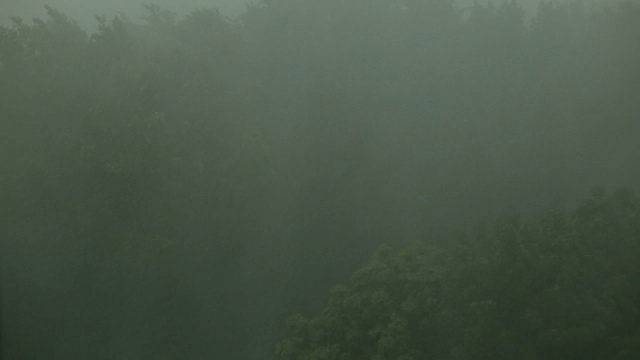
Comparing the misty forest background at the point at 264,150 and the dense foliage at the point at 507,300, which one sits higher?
the misty forest background at the point at 264,150

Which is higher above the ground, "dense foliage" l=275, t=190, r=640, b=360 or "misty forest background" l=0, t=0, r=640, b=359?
"misty forest background" l=0, t=0, r=640, b=359

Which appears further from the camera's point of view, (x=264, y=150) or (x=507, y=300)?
(x=264, y=150)

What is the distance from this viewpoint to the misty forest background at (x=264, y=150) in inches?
463

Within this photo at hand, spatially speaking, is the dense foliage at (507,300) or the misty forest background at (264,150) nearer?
the dense foliage at (507,300)

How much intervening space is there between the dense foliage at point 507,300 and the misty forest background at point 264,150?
924 mm

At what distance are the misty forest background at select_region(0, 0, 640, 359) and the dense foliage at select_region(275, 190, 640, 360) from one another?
92 centimetres

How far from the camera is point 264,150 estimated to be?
1320 centimetres

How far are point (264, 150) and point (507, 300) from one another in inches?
271

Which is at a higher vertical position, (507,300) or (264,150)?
(264,150)

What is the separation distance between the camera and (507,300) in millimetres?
7332

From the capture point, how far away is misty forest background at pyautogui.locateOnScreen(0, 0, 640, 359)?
11.8 metres

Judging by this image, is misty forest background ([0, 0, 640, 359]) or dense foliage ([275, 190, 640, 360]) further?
misty forest background ([0, 0, 640, 359])

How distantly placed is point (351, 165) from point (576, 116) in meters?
4.90

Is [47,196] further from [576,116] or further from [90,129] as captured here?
[576,116]
